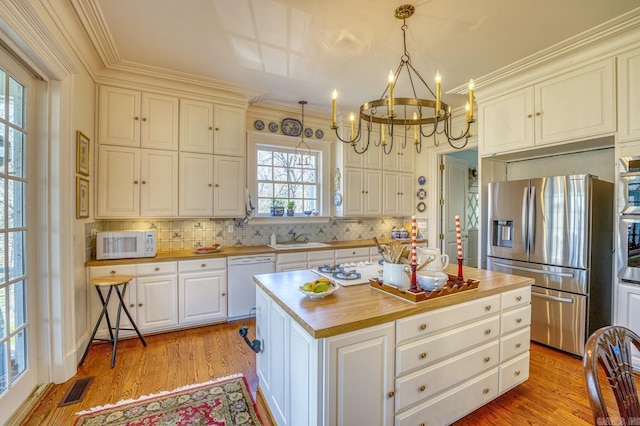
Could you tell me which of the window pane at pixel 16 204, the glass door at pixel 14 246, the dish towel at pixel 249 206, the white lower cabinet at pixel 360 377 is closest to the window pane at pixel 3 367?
the glass door at pixel 14 246

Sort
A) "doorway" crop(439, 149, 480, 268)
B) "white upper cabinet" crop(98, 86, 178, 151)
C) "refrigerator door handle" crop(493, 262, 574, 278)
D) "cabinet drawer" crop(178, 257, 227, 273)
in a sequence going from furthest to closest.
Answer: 1. "doorway" crop(439, 149, 480, 268)
2. "cabinet drawer" crop(178, 257, 227, 273)
3. "white upper cabinet" crop(98, 86, 178, 151)
4. "refrigerator door handle" crop(493, 262, 574, 278)

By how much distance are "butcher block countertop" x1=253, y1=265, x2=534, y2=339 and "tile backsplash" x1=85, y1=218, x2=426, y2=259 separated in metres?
1.91

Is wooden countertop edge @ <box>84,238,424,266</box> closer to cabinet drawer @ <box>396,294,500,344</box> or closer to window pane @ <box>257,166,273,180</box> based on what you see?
window pane @ <box>257,166,273,180</box>

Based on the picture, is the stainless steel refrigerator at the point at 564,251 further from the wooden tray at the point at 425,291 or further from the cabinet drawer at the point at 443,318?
the wooden tray at the point at 425,291

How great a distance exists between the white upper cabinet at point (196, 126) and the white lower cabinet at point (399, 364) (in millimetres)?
2177

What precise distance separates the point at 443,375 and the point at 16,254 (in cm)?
278

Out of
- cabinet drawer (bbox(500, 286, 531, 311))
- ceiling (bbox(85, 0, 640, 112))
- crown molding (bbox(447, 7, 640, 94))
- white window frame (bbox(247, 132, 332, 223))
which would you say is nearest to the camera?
cabinet drawer (bbox(500, 286, 531, 311))

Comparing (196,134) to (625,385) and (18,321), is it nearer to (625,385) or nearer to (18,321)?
(18,321)

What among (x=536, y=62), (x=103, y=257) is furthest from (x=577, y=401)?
(x=103, y=257)

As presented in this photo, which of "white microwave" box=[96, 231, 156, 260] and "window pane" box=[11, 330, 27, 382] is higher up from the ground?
"white microwave" box=[96, 231, 156, 260]

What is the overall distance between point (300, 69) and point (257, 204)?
5.94 feet

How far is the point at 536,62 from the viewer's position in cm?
280

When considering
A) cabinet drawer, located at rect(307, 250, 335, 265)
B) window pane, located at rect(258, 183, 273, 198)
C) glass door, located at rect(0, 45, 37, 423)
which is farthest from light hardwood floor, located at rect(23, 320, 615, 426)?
window pane, located at rect(258, 183, 273, 198)

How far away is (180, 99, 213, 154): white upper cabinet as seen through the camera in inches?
131
